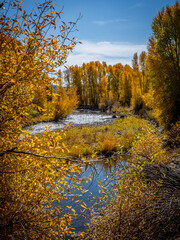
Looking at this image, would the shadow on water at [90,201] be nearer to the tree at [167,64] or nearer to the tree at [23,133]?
the tree at [23,133]

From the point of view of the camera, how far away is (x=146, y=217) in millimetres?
2697

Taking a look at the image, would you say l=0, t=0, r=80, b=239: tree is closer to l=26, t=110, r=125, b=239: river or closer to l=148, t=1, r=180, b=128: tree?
l=26, t=110, r=125, b=239: river

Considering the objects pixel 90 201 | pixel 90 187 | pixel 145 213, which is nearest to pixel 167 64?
pixel 90 187

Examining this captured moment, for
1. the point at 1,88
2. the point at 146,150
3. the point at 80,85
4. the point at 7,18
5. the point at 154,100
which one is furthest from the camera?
the point at 80,85

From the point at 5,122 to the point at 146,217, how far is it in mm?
2700

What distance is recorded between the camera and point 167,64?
31.6 feet

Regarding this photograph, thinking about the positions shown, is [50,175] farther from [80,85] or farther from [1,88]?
[80,85]

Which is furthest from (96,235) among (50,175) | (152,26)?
(152,26)

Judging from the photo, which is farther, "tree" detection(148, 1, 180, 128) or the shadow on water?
"tree" detection(148, 1, 180, 128)

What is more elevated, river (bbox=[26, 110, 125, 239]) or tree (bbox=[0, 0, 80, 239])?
tree (bbox=[0, 0, 80, 239])

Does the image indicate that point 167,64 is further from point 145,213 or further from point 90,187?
point 145,213

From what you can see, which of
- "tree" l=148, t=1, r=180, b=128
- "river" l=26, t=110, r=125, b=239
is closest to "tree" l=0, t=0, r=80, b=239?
"river" l=26, t=110, r=125, b=239

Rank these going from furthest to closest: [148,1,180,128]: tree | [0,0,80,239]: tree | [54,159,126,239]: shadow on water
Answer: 1. [148,1,180,128]: tree
2. [54,159,126,239]: shadow on water
3. [0,0,80,239]: tree

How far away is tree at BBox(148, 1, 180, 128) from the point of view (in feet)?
31.1
